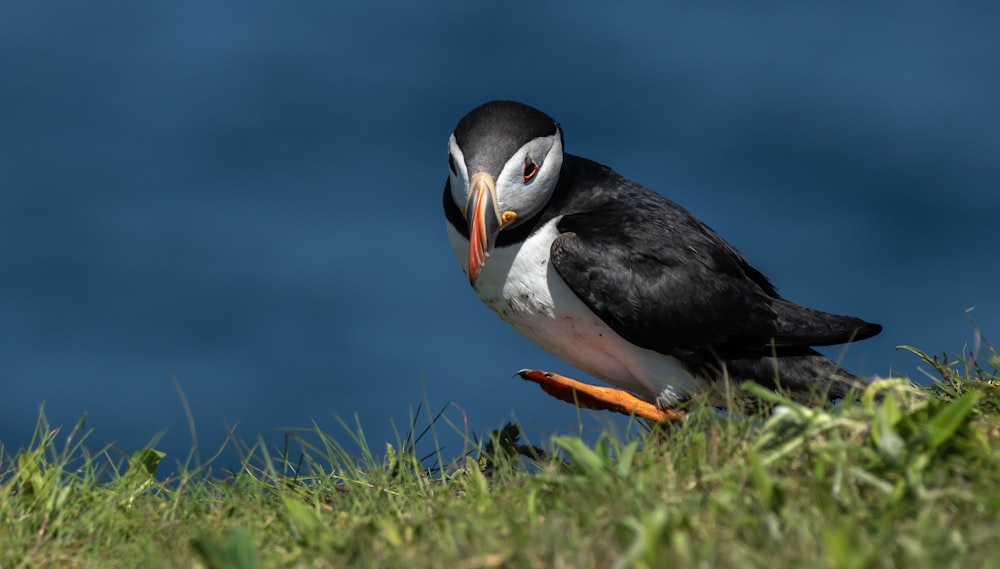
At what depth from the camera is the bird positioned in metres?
5.45

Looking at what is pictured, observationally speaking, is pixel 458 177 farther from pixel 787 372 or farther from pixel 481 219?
pixel 787 372

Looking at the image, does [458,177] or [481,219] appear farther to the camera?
[458,177]

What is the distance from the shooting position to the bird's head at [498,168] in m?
5.33

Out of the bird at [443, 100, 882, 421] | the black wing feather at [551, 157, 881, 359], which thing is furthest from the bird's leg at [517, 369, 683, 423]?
the black wing feather at [551, 157, 881, 359]

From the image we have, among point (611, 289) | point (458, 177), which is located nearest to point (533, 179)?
point (458, 177)

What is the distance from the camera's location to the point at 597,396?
5.63m

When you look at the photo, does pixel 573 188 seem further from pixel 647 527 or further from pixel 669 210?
pixel 647 527

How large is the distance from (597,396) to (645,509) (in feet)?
8.57

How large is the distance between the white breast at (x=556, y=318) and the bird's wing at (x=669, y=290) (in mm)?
104

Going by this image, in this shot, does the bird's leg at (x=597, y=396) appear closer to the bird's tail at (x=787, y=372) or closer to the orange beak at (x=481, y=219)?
the bird's tail at (x=787, y=372)

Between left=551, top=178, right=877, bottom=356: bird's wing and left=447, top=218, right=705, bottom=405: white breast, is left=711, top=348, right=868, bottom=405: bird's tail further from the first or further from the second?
left=447, top=218, right=705, bottom=405: white breast

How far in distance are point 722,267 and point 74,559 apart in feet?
11.2

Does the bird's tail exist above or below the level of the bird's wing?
below

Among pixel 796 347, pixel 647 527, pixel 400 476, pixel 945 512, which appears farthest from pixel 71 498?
pixel 796 347
